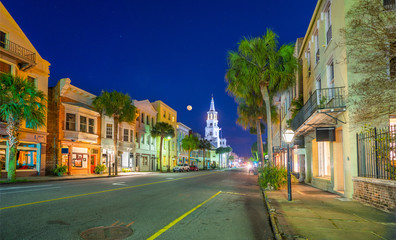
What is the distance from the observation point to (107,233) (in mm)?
6289

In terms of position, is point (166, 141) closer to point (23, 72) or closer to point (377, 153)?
point (23, 72)

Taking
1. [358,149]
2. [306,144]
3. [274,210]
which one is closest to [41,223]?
[274,210]

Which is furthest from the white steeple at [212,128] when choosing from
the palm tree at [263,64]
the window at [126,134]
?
the palm tree at [263,64]

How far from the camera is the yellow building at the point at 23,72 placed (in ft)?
82.1

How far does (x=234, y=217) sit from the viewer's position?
868 centimetres

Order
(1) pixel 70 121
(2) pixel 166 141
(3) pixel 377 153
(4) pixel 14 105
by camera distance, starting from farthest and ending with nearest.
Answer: (2) pixel 166 141, (1) pixel 70 121, (4) pixel 14 105, (3) pixel 377 153

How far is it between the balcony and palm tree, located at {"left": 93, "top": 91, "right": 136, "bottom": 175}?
30.6ft

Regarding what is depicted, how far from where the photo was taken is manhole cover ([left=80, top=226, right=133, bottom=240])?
596 centimetres

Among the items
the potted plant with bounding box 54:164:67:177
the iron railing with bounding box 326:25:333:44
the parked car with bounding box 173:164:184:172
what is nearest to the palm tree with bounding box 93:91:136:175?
the potted plant with bounding box 54:164:67:177

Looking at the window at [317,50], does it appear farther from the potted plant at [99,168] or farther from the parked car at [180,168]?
the parked car at [180,168]

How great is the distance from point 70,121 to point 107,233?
29.4m

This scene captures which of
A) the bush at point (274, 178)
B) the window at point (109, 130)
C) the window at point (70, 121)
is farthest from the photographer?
the window at point (109, 130)

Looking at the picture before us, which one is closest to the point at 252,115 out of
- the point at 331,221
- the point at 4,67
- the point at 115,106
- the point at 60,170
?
the point at 115,106

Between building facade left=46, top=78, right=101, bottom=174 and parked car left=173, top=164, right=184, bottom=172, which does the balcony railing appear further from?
parked car left=173, top=164, right=184, bottom=172
